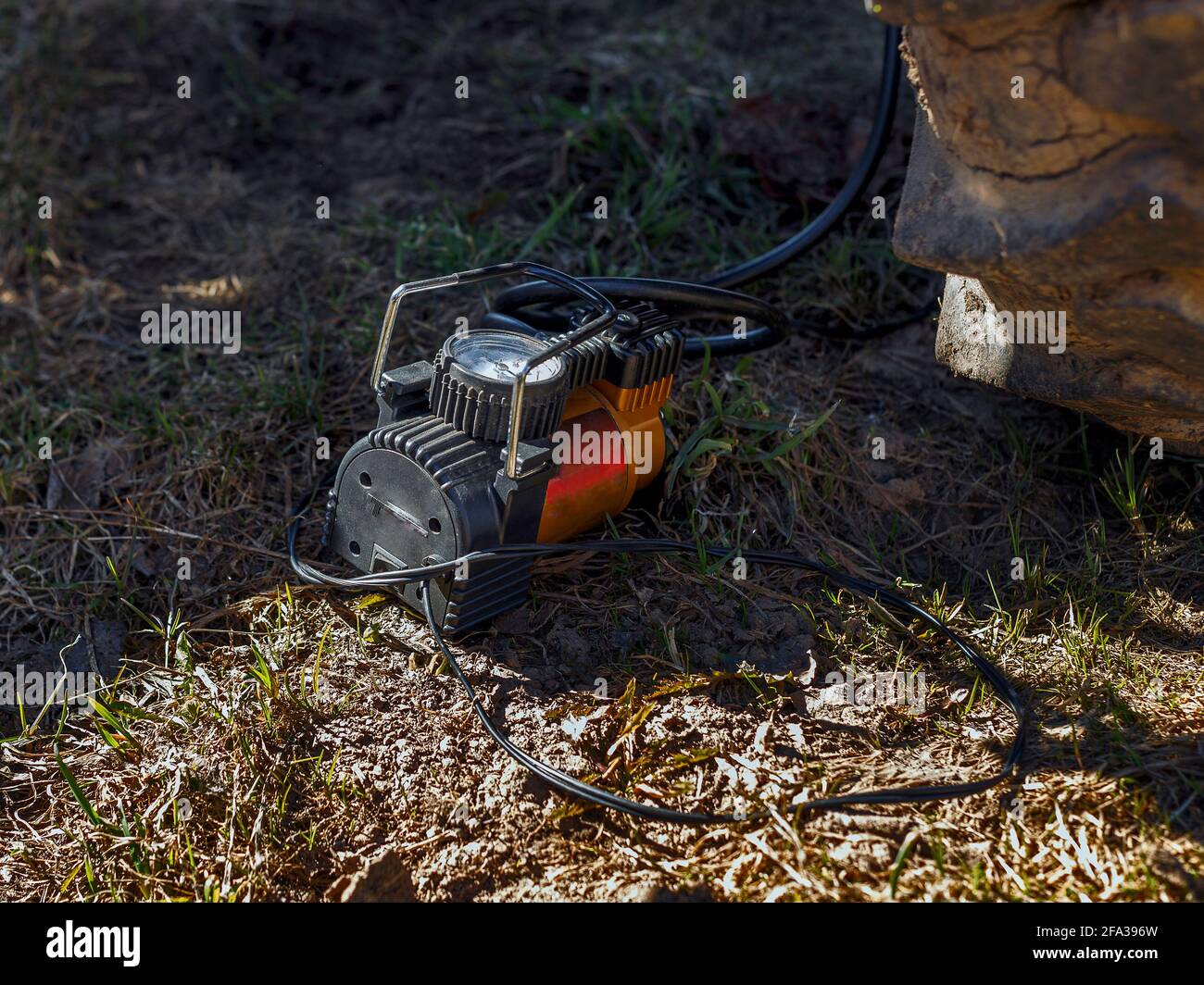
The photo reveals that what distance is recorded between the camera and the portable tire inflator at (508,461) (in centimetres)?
195

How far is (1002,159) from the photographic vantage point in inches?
66.6

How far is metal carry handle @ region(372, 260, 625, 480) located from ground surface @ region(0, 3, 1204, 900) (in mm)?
368

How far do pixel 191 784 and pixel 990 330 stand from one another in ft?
5.39

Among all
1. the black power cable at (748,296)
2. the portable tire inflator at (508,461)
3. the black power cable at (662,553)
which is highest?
the black power cable at (748,296)

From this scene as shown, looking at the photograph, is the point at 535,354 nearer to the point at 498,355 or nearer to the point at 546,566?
the point at 498,355

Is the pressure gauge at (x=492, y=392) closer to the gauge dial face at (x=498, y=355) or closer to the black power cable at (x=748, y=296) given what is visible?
the gauge dial face at (x=498, y=355)

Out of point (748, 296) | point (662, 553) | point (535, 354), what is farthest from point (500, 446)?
point (748, 296)

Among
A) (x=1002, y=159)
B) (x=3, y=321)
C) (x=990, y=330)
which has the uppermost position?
(x=1002, y=159)

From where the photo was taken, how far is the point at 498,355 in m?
2.09

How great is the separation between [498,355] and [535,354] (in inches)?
2.7

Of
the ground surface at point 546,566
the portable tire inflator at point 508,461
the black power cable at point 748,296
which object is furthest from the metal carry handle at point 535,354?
the ground surface at point 546,566

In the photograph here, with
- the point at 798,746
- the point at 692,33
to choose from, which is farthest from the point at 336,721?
Answer: the point at 692,33

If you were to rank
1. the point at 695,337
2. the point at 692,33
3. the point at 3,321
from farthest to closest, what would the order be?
the point at 692,33 → the point at 3,321 → the point at 695,337

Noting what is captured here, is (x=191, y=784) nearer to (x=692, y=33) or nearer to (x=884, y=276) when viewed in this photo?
(x=884, y=276)
